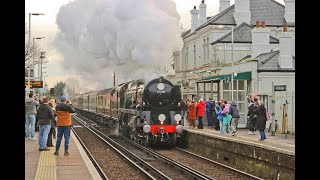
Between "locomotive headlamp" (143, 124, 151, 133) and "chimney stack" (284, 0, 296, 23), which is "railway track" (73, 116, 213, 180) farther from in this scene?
"chimney stack" (284, 0, 296, 23)

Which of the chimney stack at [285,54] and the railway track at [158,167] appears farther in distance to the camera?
the chimney stack at [285,54]

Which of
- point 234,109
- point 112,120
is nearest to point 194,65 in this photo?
point 112,120

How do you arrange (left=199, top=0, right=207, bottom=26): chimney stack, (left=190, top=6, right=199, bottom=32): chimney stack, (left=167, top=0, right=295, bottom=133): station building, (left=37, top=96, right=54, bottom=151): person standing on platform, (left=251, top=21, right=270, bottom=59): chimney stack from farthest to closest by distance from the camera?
(left=190, top=6, right=199, bottom=32): chimney stack → (left=199, top=0, right=207, bottom=26): chimney stack → (left=251, top=21, right=270, bottom=59): chimney stack → (left=167, top=0, right=295, bottom=133): station building → (left=37, top=96, right=54, bottom=151): person standing on platform

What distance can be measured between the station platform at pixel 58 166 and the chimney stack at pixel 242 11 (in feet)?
79.2

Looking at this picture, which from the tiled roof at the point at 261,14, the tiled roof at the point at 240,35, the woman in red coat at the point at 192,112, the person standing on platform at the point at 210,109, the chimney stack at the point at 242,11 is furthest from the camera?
the chimney stack at the point at 242,11

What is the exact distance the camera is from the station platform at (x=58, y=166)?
1038 cm

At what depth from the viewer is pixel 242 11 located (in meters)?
37.5

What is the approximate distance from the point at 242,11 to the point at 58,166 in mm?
27833

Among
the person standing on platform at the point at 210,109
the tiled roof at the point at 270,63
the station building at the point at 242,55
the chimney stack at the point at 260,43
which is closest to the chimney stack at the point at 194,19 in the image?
the station building at the point at 242,55

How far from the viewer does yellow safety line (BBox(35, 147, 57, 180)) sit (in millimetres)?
10089

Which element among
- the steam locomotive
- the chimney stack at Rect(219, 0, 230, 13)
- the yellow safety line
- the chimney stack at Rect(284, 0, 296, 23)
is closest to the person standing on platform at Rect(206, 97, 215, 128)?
the steam locomotive

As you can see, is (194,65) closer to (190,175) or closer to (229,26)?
(229,26)

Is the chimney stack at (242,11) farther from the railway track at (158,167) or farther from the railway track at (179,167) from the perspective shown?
the railway track at (158,167)
